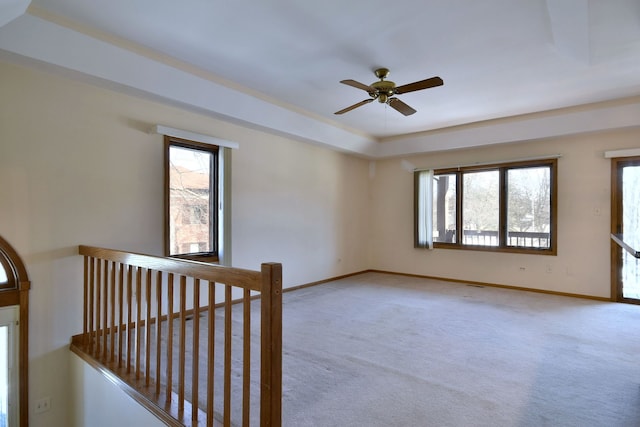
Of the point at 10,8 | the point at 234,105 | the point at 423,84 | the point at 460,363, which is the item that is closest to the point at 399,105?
the point at 423,84

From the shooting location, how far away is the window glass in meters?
3.76

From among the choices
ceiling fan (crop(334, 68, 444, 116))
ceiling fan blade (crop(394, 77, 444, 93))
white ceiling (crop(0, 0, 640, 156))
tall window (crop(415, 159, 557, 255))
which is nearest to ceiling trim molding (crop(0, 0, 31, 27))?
white ceiling (crop(0, 0, 640, 156))

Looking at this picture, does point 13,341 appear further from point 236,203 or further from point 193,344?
point 236,203

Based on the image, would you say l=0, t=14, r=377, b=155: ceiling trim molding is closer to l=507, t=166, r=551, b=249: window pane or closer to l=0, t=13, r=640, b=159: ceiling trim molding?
l=0, t=13, r=640, b=159: ceiling trim molding

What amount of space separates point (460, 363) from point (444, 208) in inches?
152

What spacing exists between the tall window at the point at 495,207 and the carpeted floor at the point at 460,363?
3.72ft

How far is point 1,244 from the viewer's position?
100 inches

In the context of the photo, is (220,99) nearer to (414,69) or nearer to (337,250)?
(414,69)

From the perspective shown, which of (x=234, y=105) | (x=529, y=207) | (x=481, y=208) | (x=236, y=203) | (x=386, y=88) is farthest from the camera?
(x=481, y=208)

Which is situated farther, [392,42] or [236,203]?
[236,203]

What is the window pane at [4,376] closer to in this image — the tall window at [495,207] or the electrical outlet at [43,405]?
the electrical outlet at [43,405]

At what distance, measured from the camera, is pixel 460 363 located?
8.68 ft

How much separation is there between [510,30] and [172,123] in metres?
3.34

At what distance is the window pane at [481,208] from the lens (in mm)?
5520
